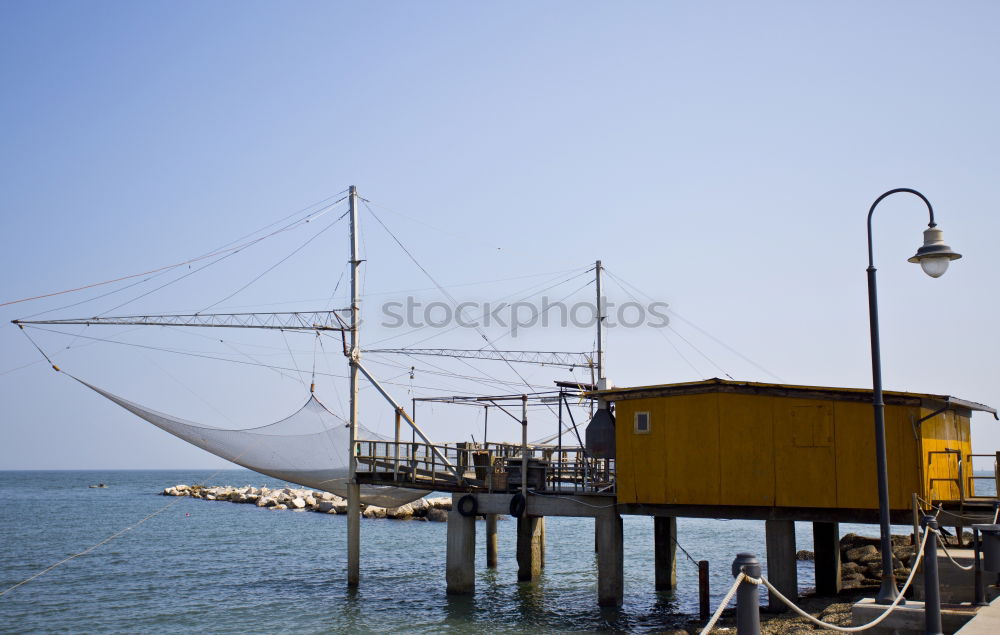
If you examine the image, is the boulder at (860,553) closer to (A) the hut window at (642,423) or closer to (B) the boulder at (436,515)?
(A) the hut window at (642,423)

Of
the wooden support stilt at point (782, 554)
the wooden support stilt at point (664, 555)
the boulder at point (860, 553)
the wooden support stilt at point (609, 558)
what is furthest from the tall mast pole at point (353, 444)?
the boulder at point (860, 553)

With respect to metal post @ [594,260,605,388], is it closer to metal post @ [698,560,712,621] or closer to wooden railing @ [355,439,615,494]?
wooden railing @ [355,439,615,494]

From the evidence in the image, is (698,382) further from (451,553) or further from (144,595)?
(144,595)

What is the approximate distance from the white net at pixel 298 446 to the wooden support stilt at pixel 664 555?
8.92 meters

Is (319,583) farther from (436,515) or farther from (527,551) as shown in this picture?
(436,515)

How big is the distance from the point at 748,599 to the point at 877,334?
7941mm

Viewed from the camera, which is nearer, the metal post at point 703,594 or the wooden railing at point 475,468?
the metal post at point 703,594

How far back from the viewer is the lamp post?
42.5 ft

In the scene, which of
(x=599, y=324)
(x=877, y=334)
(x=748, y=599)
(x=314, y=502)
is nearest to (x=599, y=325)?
(x=599, y=324)

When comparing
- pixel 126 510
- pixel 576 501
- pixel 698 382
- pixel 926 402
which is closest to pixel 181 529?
pixel 126 510

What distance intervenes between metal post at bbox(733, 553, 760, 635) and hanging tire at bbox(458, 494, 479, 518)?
20021mm

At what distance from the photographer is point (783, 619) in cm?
1997

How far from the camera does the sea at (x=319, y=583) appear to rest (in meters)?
25.2

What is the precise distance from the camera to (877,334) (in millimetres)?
13875
